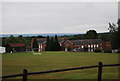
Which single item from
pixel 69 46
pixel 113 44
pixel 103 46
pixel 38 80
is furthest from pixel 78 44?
pixel 38 80

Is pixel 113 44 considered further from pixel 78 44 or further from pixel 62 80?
pixel 62 80

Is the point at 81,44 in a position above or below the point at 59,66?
above

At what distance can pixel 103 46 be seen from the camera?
96938 millimetres

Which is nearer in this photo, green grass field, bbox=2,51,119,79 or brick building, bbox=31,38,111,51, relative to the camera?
green grass field, bbox=2,51,119,79

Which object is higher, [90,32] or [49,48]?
[90,32]

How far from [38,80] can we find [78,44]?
81.7 metres

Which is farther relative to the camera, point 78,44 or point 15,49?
point 78,44

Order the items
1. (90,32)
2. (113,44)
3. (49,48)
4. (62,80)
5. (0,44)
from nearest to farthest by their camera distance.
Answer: (62,80) < (113,44) < (0,44) < (49,48) < (90,32)

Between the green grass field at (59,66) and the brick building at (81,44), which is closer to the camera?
the green grass field at (59,66)

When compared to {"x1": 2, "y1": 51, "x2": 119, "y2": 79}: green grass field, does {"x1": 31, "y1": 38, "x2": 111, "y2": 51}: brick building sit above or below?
above

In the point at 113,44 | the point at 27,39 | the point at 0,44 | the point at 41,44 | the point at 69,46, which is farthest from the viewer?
the point at 27,39

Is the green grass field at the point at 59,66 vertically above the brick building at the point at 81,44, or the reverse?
the brick building at the point at 81,44

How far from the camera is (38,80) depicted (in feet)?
39.9

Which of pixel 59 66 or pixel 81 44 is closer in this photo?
pixel 59 66
